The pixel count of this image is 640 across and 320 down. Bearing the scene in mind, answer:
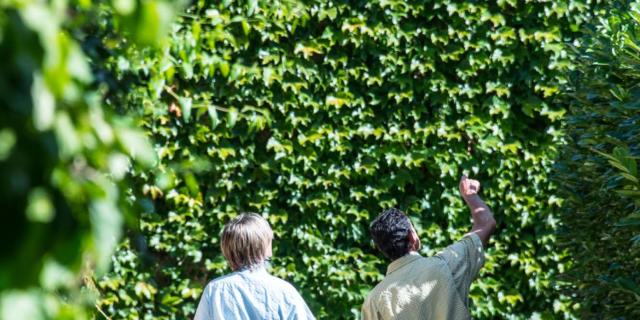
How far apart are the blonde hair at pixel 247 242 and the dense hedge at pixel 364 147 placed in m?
1.81

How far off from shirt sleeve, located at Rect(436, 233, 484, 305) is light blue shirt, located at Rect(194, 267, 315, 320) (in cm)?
71

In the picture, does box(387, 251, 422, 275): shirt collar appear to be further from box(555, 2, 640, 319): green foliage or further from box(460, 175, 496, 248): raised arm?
box(555, 2, 640, 319): green foliage

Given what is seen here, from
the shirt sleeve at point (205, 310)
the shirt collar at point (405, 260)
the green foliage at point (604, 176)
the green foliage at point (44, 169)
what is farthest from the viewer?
the shirt sleeve at point (205, 310)

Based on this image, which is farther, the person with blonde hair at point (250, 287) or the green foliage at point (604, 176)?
the person with blonde hair at point (250, 287)

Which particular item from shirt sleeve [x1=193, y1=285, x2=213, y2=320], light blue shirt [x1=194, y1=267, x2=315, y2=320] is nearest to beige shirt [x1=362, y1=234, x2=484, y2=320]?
light blue shirt [x1=194, y1=267, x2=315, y2=320]

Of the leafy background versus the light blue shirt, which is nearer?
the light blue shirt

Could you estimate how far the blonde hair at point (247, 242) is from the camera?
4516 millimetres

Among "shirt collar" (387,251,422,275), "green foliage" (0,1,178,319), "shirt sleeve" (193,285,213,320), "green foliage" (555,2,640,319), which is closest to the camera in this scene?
"green foliage" (0,1,178,319)

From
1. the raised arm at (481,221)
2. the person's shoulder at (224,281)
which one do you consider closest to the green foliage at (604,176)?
the raised arm at (481,221)

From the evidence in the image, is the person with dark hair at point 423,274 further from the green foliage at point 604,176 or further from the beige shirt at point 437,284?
the green foliage at point 604,176

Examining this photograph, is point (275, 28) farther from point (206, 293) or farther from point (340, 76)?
point (206, 293)

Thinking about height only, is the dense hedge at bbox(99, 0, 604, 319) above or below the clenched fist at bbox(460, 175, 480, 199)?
above

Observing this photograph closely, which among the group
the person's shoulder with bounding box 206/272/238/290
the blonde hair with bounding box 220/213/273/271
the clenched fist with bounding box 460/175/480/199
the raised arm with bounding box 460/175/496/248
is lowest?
the raised arm with bounding box 460/175/496/248

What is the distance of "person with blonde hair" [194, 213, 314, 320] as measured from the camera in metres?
4.49
